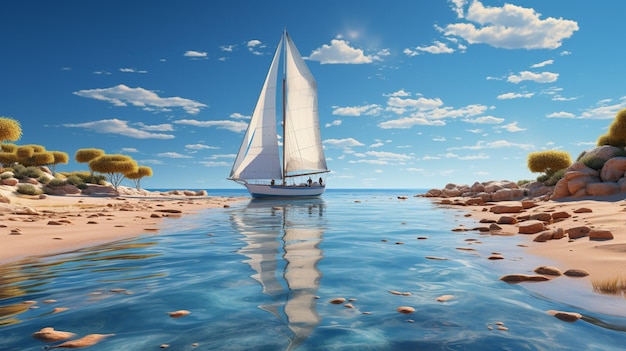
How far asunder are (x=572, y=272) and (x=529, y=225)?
5.36 meters

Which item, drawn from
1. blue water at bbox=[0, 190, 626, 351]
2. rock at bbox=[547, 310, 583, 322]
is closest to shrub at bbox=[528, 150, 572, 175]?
blue water at bbox=[0, 190, 626, 351]

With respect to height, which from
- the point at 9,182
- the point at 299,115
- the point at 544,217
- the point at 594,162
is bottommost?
the point at 544,217

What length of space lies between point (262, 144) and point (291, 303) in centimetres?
3893

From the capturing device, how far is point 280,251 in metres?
8.12

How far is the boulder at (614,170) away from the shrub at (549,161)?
44.4 ft

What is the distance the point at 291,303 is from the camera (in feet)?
14.4

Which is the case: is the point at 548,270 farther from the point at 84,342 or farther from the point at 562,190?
the point at 562,190

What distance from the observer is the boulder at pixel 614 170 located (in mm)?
19953

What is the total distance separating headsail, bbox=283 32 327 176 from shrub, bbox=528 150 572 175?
24674 millimetres

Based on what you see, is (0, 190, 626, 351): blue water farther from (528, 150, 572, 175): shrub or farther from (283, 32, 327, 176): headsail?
(283, 32, 327, 176): headsail

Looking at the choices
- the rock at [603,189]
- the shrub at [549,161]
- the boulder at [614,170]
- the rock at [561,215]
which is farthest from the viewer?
the shrub at [549,161]

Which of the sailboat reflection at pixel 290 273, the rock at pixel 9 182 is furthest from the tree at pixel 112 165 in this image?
the sailboat reflection at pixel 290 273

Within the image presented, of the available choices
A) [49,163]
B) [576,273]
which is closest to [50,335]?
[576,273]

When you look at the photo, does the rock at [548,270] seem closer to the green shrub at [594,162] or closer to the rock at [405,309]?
the rock at [405,309]
